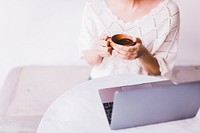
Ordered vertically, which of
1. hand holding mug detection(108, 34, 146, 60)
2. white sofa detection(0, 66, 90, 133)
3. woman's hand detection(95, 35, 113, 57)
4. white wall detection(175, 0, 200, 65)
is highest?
hand holding mug detection(108, 34, 146, 60)

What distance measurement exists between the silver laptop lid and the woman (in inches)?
14.3

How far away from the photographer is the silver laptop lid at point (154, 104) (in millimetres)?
686

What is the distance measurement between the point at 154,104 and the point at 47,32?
895mm

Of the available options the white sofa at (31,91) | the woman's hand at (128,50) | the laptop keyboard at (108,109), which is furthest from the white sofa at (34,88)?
the laptop keyboard at (108,109)

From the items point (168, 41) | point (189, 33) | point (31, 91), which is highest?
point (168, 41)

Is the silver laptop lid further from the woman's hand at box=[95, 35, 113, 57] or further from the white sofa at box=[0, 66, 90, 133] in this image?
the white sofa at box=[0, 66, 90, 133]

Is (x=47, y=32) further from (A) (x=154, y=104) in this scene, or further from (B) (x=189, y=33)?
(A) (x=154, y=104)

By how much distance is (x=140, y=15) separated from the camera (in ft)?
3.78

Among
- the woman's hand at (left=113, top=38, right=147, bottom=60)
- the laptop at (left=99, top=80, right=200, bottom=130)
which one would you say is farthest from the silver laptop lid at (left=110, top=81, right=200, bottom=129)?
the woman's hand at (left=113, top=38, right=147, bottom=60)

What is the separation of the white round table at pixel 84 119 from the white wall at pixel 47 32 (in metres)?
0.62

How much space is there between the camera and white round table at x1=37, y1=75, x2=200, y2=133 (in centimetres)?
77

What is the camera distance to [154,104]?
0.71m

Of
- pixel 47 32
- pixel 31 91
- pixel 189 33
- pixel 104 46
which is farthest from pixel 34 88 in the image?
pixel 189 33

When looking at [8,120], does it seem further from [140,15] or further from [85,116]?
[140,15]
